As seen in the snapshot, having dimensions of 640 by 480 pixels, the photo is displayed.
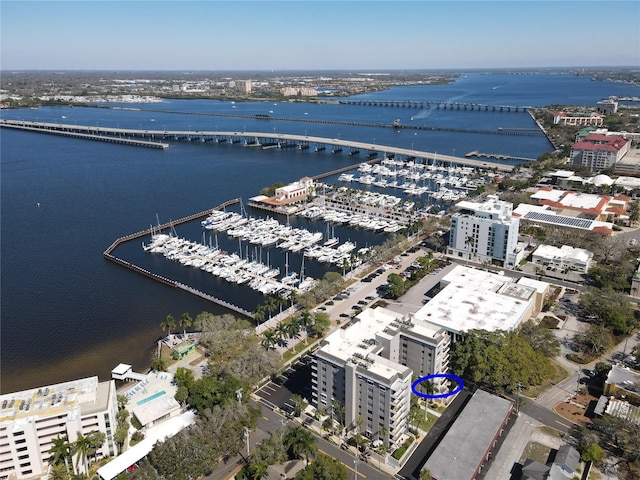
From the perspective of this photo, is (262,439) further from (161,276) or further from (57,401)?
(161,276)

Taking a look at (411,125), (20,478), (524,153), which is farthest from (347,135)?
(20,478)

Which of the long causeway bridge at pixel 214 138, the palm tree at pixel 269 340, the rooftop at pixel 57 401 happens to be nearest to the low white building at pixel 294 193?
the long causeway bridge at pixel 214 138

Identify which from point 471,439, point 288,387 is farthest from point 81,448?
point 471,439

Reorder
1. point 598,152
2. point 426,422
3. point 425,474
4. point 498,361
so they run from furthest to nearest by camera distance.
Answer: point 598,152, point 498,361, point 426,422, point 425,474

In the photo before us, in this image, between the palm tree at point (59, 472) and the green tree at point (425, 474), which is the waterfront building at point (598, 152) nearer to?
the green tree at point (425, 474)

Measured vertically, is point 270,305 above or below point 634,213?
below

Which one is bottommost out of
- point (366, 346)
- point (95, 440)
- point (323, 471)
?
point (323, 471)

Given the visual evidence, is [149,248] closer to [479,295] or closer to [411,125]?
[479,295]
